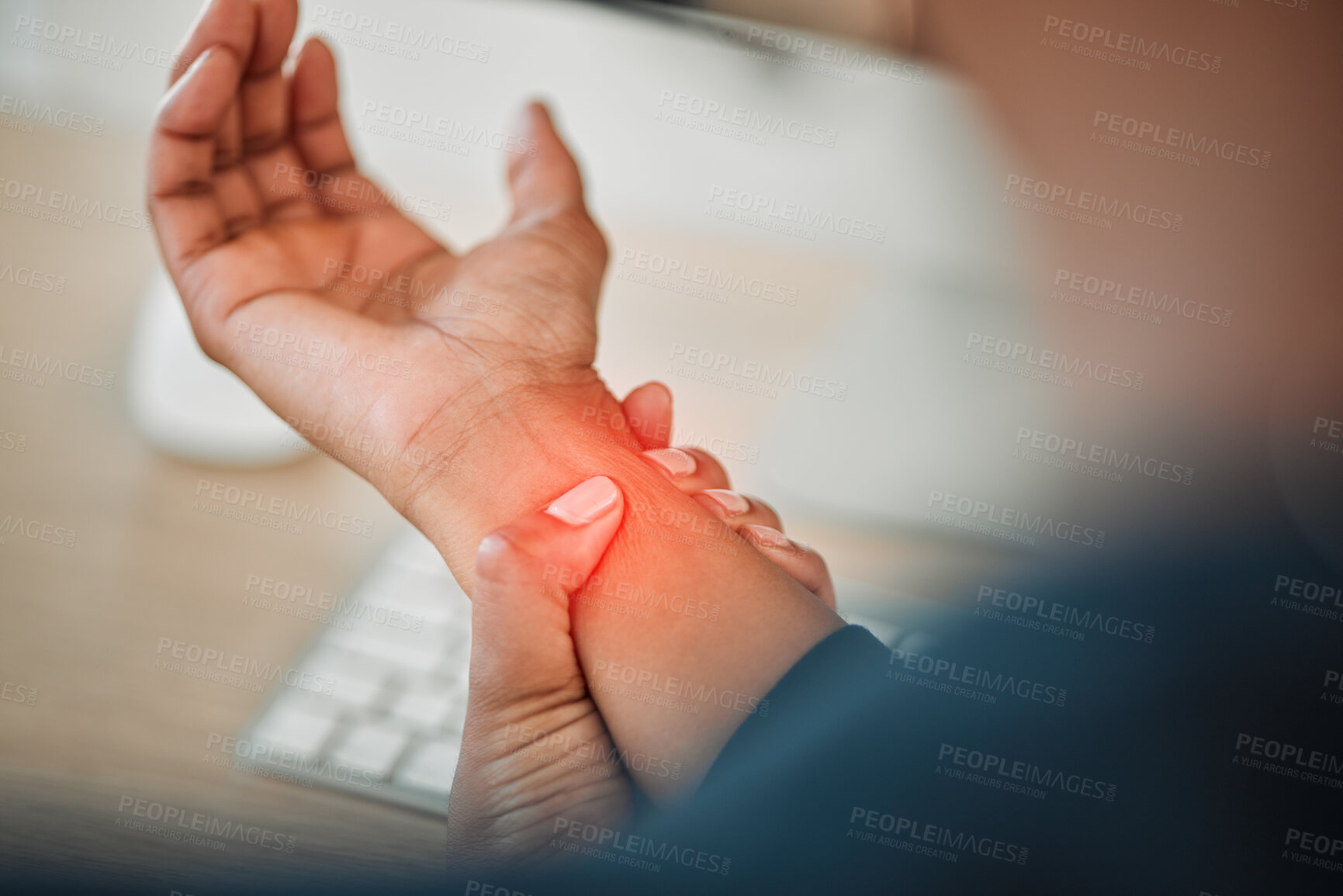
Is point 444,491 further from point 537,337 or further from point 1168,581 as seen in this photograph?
point 1168,581

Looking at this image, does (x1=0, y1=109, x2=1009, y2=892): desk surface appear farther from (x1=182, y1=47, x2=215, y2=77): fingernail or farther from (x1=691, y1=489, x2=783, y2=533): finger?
(x1=182, y1=47, x2=215, y2=77): fingernail

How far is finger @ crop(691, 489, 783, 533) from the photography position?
622 mm

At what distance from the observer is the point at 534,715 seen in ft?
1.58

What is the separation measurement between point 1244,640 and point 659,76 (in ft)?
2.73

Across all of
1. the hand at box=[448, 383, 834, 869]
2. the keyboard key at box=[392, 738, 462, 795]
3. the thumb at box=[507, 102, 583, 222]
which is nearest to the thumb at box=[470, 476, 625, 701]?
the hand at box=[448, 383, 834, 869]

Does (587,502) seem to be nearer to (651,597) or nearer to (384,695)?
(651,597)

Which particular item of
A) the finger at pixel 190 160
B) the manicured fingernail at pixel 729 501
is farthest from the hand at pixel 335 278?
the manicured fingernail at pixel 729 501

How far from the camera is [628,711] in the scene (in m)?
0.49

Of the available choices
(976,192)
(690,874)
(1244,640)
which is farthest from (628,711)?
(976,192)

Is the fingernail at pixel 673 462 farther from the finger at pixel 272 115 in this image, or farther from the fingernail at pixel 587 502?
the finger at pixel 272 115

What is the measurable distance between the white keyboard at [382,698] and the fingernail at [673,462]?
189mm

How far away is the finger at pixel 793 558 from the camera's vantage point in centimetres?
61

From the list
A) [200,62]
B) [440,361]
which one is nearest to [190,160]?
[200,62]

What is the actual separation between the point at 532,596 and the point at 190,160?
393 millimetres
